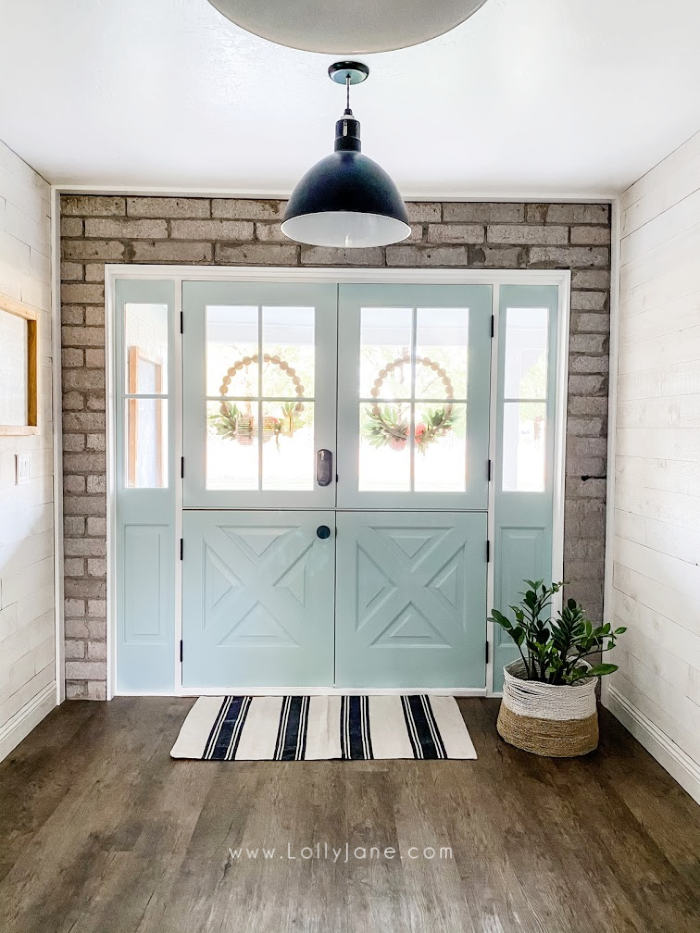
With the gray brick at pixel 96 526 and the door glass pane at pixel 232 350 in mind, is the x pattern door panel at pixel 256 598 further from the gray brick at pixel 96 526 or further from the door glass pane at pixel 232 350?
the door glass pane at pixel 232 350

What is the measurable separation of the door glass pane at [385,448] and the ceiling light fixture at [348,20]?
7.75ft

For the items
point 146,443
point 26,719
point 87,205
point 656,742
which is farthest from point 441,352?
point 26,719

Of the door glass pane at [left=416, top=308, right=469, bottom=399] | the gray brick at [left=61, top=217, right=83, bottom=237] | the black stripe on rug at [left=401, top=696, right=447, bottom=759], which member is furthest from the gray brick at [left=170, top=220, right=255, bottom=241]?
the black stripe on rug at [left=401, top=696, right=447, bottom=759]

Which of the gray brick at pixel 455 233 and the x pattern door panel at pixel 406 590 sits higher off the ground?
the gray brick at pixel 455 233

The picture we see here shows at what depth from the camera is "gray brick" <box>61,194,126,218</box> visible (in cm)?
332

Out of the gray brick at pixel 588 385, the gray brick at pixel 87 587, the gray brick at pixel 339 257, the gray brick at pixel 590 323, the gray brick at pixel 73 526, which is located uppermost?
the gray brick at pixel 339 257

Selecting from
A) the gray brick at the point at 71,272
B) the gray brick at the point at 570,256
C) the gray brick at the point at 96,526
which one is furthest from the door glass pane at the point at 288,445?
the gray brick at the point at 570,256

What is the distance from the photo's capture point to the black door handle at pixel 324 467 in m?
3.40

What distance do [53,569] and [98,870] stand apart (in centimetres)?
157

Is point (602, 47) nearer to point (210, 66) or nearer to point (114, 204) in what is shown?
point (210, 66)

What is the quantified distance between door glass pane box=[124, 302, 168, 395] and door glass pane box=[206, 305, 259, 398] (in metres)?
0.23

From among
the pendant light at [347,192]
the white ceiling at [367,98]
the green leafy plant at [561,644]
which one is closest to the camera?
the pendant light at [347,192]

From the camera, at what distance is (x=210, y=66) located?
2.16m

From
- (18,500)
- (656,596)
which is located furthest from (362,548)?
(18,500)
